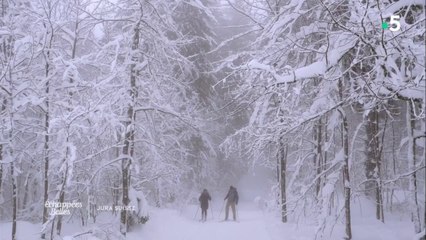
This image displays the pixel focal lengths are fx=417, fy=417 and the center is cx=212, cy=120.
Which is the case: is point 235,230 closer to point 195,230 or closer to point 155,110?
point 195,230

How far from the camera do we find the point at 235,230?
1470cm

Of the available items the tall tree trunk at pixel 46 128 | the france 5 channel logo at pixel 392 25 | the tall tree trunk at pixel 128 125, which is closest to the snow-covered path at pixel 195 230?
the tall tree trunk at pixel 128 125

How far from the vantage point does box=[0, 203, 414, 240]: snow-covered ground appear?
1082 centimetres

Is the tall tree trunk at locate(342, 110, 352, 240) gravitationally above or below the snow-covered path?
above

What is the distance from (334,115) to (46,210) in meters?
8.07

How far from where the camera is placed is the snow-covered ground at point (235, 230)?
10820 millimetres

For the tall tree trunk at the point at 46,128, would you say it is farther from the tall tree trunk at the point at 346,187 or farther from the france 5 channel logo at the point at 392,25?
the france 5 channel logo at the point at 392,25

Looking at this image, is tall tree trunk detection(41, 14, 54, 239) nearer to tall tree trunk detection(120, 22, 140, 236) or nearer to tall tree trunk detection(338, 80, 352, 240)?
tall tree trunk detection(120, 22, 140, 236)

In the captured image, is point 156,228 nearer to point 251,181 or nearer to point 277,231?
point 277,231

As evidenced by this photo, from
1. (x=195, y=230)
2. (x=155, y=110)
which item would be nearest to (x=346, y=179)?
(x=155, y=110)

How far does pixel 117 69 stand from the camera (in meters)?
11.9

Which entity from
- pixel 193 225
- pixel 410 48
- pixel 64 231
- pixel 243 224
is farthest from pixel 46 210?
pixel 410 48

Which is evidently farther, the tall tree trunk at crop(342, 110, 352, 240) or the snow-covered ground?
the snow-covered ground

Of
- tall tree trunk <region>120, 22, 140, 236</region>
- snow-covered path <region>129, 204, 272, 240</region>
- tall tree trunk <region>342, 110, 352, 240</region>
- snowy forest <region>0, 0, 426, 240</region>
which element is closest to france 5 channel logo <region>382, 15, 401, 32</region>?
snowy forest <region>0, 0, 426, 240</region>
